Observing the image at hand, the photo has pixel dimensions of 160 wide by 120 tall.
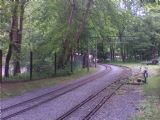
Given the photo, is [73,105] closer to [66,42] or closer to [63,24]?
[63,24]

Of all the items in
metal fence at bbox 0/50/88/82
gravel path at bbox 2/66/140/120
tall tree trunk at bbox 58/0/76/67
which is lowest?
gravel path at bbox 2/66/140/120

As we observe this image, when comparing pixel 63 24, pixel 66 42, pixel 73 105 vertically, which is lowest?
pixel 73 105

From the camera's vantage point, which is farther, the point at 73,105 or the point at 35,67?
the point at 35,67

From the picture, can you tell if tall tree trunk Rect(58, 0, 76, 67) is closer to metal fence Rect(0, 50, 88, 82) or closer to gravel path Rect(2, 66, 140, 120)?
metal fence Rect(0, 50, 88, 82)

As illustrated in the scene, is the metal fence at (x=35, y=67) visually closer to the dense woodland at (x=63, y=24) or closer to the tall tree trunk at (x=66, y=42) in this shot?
the dense woodland at (x=63, y=24)

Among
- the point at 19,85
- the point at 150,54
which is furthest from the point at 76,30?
the point at 150,54

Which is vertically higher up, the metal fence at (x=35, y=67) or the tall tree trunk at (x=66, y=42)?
the tall tree trunk at (x=66, y=42)

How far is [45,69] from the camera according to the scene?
38.1 metres

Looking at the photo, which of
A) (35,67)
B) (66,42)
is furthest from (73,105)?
(66,42)

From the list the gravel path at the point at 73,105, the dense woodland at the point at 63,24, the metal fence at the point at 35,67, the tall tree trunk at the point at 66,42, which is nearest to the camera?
the gravel path at the point at 73,105

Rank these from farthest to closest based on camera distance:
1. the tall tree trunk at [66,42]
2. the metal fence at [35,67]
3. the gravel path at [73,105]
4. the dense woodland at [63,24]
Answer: the tall tree trunk at [66,42] < the dense woodland at [63,24] < the metal fence at [35,67] < the gravel path at [73,105]

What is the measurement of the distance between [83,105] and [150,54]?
97319mm

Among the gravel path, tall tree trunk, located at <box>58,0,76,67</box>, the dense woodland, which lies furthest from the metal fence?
the gravel path

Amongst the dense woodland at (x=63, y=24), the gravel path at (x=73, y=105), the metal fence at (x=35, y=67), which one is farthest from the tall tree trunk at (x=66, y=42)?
the gravel path at (x=73, y=105)
